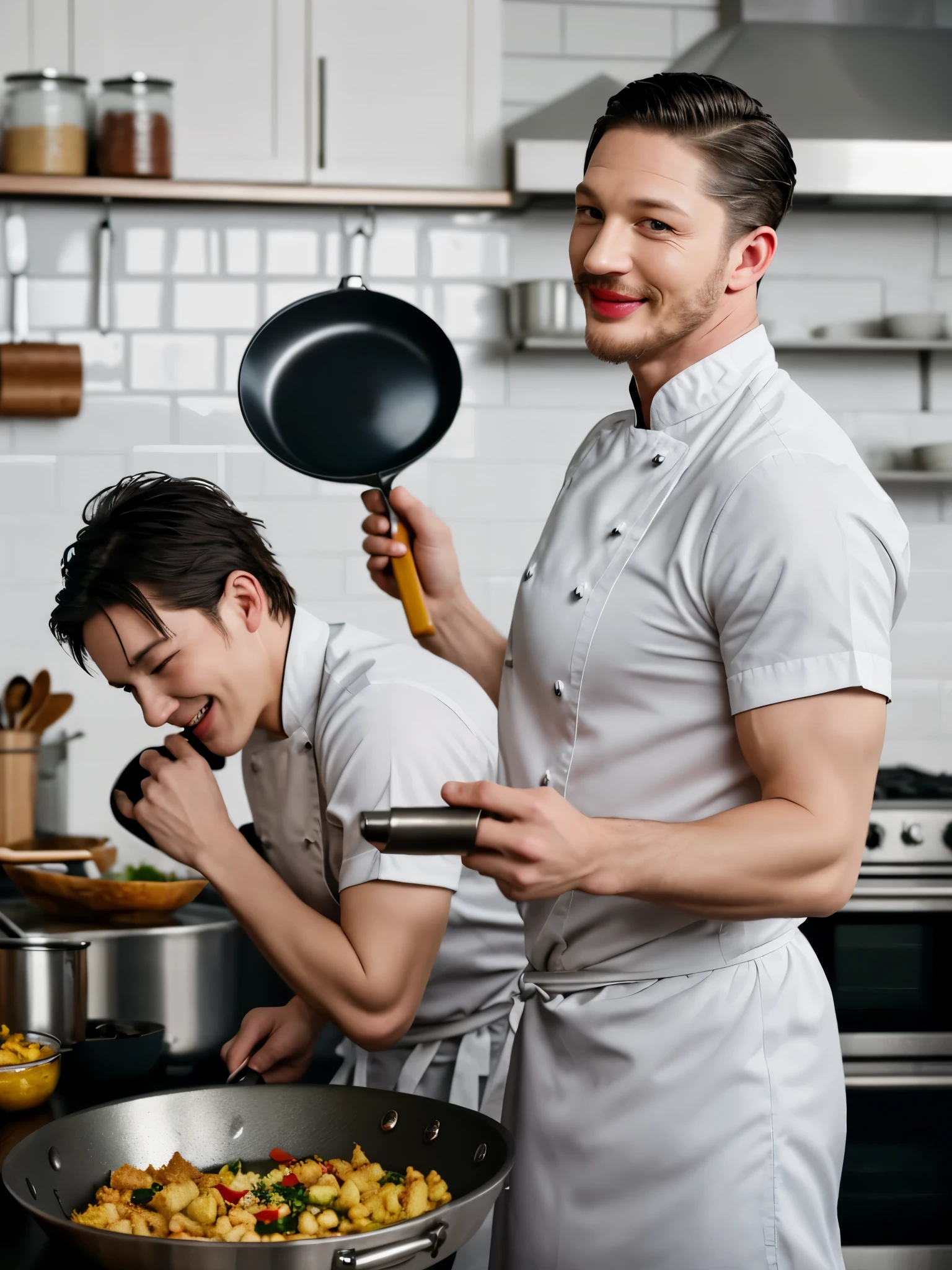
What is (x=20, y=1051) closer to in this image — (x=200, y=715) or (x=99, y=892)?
(x=200, y=715)

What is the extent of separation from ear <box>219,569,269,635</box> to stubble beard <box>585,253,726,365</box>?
49 centimetres

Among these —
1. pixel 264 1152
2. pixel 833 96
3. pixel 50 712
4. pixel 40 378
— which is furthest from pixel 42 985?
pixel 833 96

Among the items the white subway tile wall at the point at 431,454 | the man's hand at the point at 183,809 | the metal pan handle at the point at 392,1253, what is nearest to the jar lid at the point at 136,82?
the white subway tile wall at the point at 431,454

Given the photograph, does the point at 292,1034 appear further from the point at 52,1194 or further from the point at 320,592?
the point at 320,592

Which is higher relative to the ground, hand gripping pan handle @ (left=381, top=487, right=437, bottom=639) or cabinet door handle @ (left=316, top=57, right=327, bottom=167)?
cabinet door handle @ (left=316, top=57, right=327, bottom=167)

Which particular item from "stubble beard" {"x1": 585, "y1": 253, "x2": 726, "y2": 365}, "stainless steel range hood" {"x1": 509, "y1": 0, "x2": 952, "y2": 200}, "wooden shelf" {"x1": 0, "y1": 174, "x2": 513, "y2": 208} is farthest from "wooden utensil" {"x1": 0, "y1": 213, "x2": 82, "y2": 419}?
"stubble beard" {"x1": 585, "y1": 253, "x2": 726, "y2": 365}

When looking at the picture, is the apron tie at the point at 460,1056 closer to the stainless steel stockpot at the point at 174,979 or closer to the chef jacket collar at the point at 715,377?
the stainless steel stockpot at the point at 174,979

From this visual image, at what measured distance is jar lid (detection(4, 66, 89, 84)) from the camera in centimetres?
286

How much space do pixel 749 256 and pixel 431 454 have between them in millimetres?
2057

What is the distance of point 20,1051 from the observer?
1266 mm

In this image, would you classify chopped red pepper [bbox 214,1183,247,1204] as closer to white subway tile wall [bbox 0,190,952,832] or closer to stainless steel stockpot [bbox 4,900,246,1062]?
stainless steel stockpot [bbox 4,900,246,1062]

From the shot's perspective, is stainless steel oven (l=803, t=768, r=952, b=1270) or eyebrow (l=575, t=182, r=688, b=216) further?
stainless steel oven (l=803, t=768, r=952, b=1270)

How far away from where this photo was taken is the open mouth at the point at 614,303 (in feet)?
3.69

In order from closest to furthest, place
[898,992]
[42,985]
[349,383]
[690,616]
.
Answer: [690,616]
[42,985]
[349,383]
[898,992]
